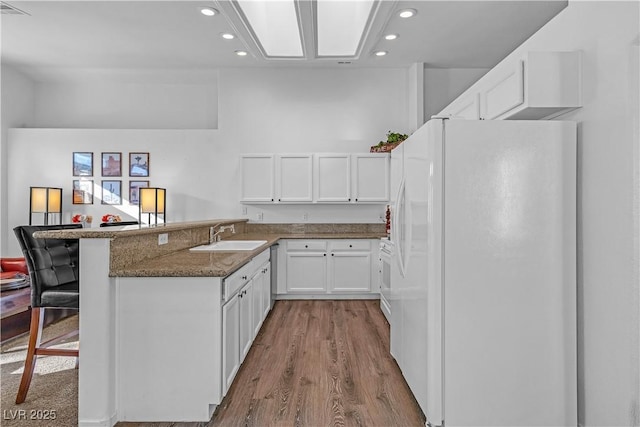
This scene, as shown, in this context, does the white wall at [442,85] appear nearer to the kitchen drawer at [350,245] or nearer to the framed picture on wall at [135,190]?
the kitchen drawer at [350,245]

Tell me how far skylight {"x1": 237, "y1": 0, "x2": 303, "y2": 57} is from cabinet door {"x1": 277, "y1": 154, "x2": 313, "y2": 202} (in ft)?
4.56

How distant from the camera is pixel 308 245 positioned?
15.5 ft

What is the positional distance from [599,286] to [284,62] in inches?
173

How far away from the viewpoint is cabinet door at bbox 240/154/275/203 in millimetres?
4941

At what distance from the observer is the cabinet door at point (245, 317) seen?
2562 mm

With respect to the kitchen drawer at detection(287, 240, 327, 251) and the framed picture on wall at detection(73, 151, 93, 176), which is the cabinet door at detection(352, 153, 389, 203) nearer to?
the kitchen drawer at detection(287, 240, 327, 251)

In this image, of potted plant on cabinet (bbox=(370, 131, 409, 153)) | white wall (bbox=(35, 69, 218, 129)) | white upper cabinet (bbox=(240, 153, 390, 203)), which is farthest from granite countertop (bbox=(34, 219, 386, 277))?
white wall (bbox=(35, 69, 218, 129))

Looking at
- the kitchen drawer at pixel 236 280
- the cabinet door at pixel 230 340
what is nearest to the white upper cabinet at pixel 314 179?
the kitchen drawer at pixel 236 280

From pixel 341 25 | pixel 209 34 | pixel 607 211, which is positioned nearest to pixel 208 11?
pixel 209 34

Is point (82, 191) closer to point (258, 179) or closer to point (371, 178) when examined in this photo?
point (258, 179)

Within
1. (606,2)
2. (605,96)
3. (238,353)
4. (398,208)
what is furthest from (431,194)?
(238,353)

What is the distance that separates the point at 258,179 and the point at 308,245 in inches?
44.7

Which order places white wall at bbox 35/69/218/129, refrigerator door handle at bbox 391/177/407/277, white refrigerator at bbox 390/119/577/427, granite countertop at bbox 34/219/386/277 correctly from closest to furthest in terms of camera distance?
white refrigerator at bbox 390/119/577/427 → granite countertop at bbox 34/219/386/277 → refrigerator door handle at bbox 391/177/407/277 → white wall at bbox 35/69/218/129

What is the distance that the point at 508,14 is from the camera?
3729mm
